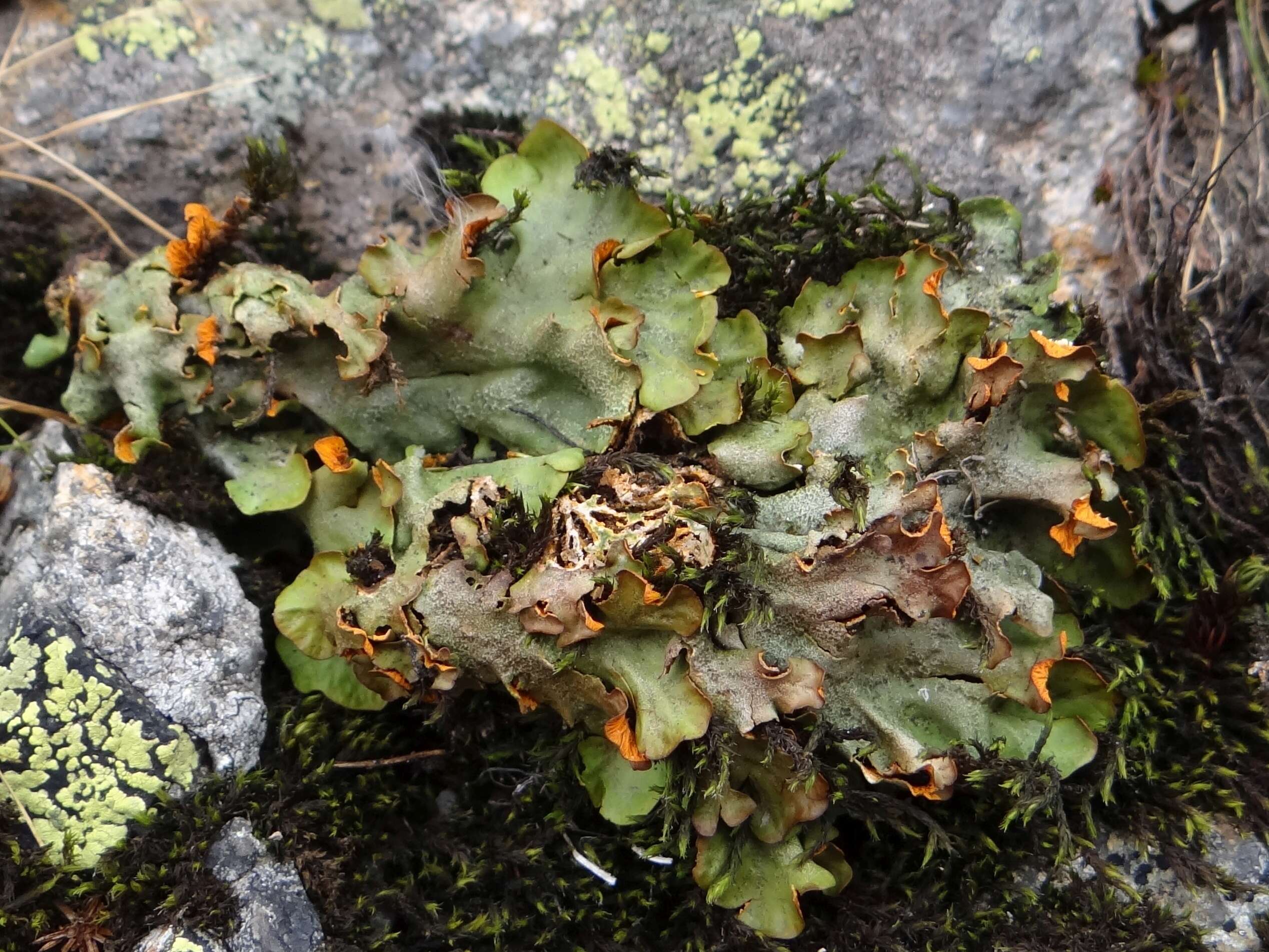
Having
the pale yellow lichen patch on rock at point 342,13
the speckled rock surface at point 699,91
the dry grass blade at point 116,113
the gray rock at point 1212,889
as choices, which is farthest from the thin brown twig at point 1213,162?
the dry grass blade at point 116,113

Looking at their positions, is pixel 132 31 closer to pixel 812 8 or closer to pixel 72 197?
pixel 72 197

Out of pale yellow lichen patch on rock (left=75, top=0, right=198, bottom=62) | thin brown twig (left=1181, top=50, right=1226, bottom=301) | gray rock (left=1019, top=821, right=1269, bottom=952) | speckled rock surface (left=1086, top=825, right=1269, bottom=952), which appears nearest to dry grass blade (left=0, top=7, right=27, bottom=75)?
pale yellow lichen patch on rock (left=75, top=0, right=198, bottom=62)

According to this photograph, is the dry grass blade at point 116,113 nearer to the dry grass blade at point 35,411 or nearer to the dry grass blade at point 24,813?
the dry grass blade at point 35,411

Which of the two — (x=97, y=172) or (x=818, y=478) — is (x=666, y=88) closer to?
(x=818, y=478)

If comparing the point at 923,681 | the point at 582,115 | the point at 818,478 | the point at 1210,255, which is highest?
the point at 1210,255

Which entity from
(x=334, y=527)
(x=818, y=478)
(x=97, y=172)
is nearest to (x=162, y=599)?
(x=334, y=527)

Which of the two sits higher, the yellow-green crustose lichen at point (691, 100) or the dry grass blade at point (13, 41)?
the yellow-green crustose lichen at point (691, 100)

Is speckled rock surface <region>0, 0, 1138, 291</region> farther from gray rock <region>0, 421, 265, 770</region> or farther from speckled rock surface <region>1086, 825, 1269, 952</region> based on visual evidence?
speckled rock surface <region>1086, 825, 1269, 952</region>
